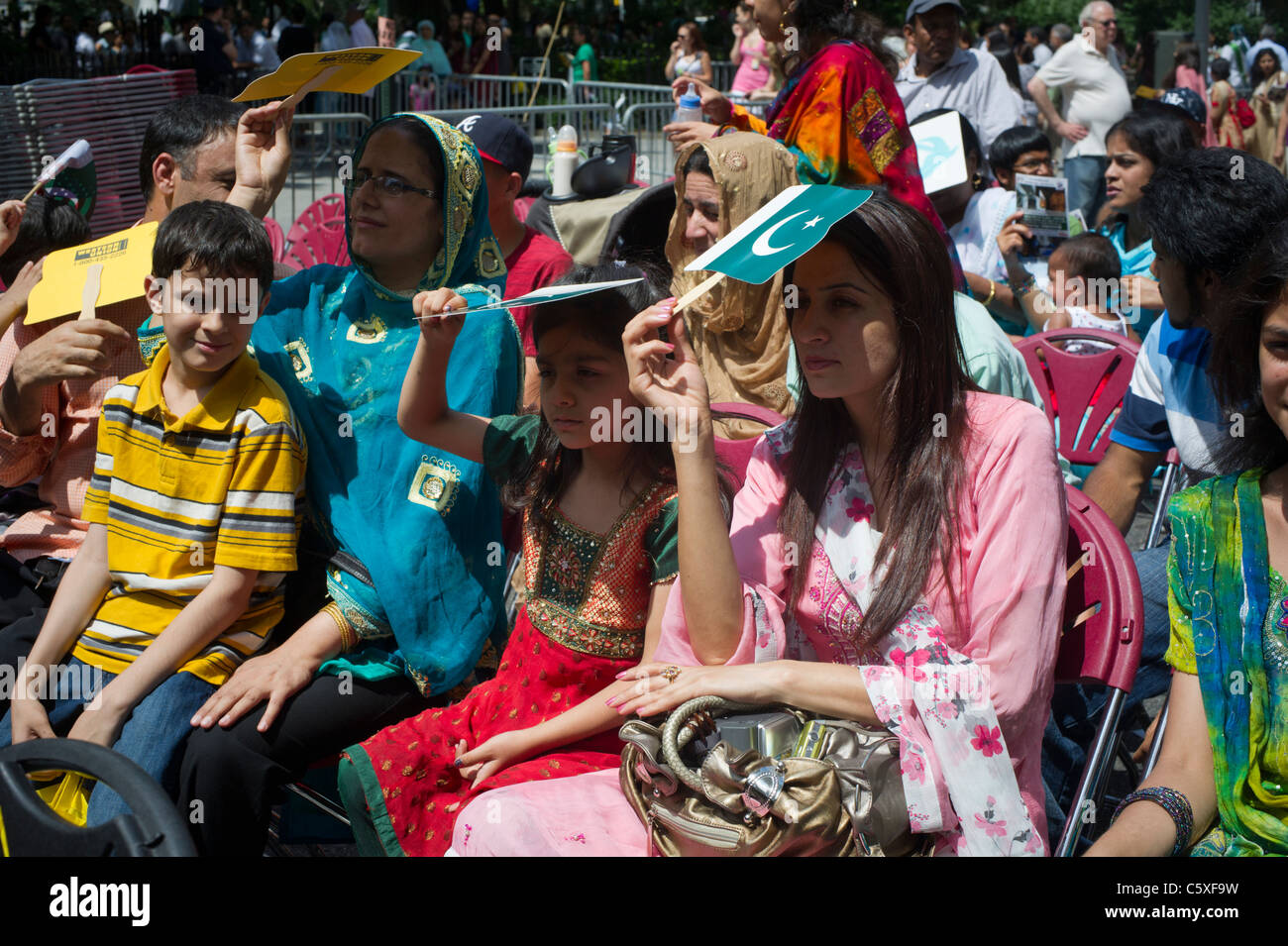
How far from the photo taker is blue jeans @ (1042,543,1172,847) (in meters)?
2.90

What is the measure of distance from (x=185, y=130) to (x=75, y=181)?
2.24 feet

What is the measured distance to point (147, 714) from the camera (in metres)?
2.60

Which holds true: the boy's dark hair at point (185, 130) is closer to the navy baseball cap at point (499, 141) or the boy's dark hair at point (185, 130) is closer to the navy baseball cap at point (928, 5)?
the navy baseball cap at point (499, 141)

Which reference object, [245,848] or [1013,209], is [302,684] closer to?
[245,848]

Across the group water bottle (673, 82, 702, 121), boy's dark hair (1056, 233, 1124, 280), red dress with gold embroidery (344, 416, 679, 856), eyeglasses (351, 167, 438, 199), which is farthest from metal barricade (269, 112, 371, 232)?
red dress with gold embroidery (344, 416, 679, 856)

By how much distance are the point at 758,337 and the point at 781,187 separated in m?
0.50

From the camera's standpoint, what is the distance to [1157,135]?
5203mm

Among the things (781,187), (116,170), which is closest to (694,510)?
(781,187)

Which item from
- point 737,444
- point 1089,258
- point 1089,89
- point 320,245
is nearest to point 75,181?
point 320,245

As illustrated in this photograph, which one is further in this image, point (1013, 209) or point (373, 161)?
point (1013, 209)

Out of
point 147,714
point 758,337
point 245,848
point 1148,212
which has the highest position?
point 1148,212

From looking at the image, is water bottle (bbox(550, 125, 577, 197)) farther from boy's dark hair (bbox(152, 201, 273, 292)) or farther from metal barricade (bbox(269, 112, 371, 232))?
boy's dark hair (bbox(152, 201, 273, 292))

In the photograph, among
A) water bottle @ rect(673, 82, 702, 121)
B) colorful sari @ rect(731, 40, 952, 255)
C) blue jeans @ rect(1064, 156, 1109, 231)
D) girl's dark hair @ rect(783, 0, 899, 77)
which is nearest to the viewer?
colorful sari @ rect(731, 40, 952, 255)

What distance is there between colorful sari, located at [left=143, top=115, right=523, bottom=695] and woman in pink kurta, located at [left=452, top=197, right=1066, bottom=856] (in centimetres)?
64
